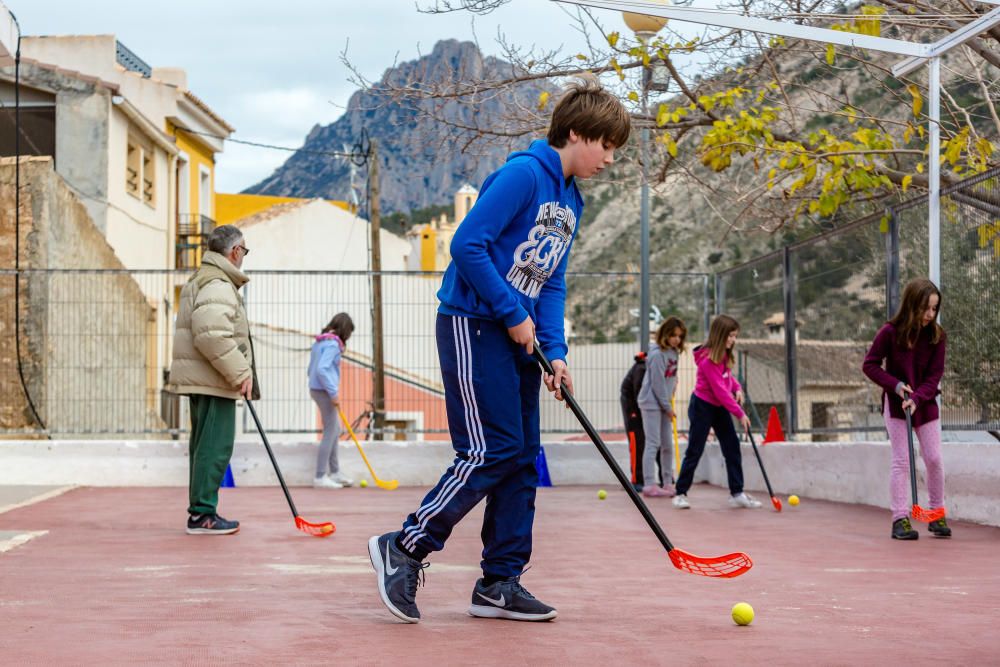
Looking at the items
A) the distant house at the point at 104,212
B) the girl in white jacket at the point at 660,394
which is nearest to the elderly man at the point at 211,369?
the girl in white jacket at the point at 660,394

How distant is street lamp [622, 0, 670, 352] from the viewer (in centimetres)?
1138

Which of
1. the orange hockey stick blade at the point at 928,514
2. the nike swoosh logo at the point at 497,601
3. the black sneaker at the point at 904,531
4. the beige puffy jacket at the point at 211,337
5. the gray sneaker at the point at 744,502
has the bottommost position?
the gray sneaker at the point at 744,502

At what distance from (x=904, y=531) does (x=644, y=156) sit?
5.69 meters

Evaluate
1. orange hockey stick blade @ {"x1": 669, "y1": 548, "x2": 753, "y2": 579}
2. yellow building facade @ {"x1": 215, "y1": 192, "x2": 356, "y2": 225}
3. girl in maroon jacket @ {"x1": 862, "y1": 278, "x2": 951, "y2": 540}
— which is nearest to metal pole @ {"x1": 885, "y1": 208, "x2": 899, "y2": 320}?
girl in maroon jacket @ {"x1": 862, "y1": 278, "x2": 951, "y2": 540}

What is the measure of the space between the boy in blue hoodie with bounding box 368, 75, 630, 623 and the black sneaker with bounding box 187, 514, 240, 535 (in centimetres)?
376

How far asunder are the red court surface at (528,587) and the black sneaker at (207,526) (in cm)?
18

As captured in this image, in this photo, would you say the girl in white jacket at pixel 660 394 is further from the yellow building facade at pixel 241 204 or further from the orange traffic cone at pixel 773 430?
the yellow building facade at pixel 241 204

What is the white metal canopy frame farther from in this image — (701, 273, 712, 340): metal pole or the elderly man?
(701, 273, 712, 340): metal pole

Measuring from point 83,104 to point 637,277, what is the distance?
15.7 m

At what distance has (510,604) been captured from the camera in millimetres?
4734

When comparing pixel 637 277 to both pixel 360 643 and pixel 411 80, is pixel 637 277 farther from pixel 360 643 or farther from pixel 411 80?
pixel 360 643

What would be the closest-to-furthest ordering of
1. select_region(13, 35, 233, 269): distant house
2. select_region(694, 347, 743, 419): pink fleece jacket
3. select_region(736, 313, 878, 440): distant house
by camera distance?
select_region(694, 347, 743, 419): pink fleece jacket
select_region(736, 313, 878, 440): distant house
select_region(13, 35, 233, 269): distant house

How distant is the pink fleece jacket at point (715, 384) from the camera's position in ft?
34.7

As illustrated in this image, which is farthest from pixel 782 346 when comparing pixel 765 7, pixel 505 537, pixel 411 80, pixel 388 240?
pixel 388 240
